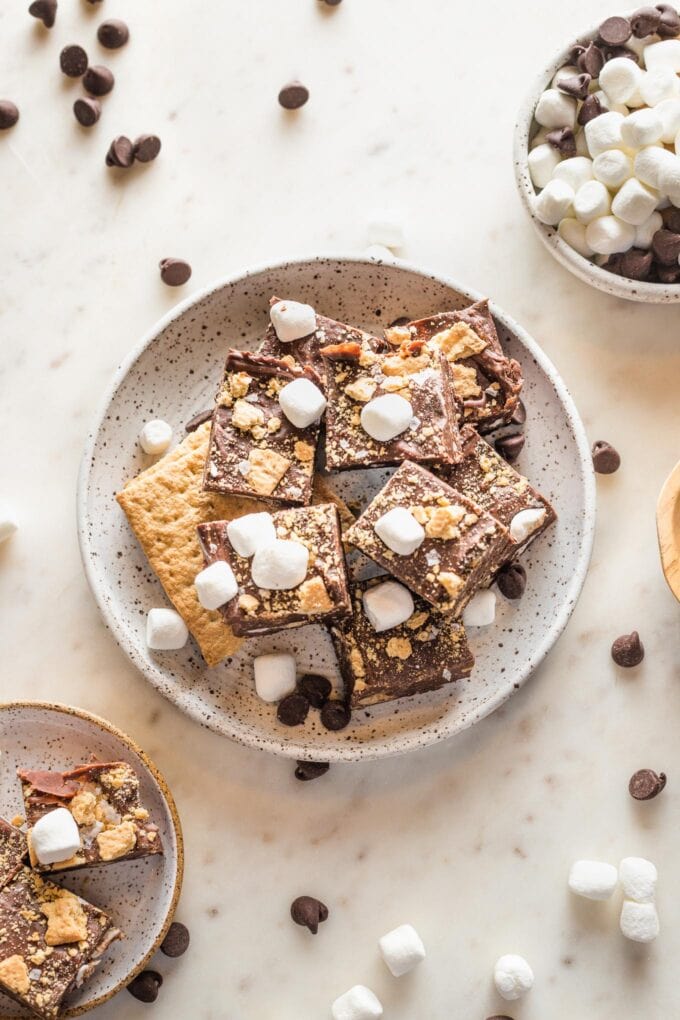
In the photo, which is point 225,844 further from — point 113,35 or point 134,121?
point 113,35

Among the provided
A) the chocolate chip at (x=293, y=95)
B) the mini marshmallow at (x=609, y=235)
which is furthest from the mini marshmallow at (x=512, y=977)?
the chocolate chip at (x=293, y=95)

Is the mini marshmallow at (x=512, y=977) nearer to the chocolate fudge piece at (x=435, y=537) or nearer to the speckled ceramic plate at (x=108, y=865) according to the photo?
the speckled ceramic plate at (x=108, y=865)

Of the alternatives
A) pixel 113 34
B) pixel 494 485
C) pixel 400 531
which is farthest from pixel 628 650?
pixel 113 34

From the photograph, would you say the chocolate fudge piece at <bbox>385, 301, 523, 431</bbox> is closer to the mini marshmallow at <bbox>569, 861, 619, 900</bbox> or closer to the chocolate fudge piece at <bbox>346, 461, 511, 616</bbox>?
the chocolate fudge piece at <bbox>346, 461, 511, 616</bbox>

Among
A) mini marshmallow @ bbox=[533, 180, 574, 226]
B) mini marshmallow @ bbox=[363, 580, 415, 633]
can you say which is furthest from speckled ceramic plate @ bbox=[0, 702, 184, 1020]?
mini marshmallow @ bbox=[533, 180, 574, 226]

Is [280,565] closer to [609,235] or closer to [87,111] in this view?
[609,235]
